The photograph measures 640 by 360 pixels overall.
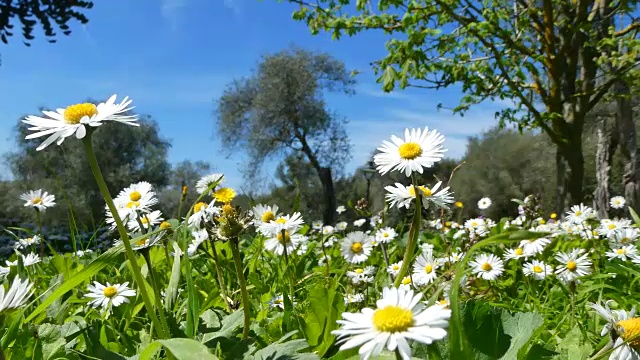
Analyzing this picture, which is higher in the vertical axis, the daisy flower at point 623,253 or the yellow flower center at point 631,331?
the yellow flower center at point 631,331

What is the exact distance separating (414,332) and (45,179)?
1611cm

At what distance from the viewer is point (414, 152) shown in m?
0.94

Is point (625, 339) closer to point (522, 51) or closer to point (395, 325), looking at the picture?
point (395, 325)

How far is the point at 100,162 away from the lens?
1633cm

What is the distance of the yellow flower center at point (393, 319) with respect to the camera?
54 cm

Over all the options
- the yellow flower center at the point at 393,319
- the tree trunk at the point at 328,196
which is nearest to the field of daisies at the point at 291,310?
the yellow flower center at the point at 393,319

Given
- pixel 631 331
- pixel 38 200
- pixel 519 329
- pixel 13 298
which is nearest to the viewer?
pixel 13 298

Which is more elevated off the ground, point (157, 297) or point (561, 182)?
point (561, 182)

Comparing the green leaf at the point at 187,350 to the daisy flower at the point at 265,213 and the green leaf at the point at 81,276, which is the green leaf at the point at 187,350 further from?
the daisy flower at the point at 265,213

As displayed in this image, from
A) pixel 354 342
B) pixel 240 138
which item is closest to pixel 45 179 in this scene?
pixel 240 138

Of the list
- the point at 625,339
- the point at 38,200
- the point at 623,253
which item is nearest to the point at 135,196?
the point at 625,339

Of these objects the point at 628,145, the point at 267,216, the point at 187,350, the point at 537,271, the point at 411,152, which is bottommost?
the point at 537,271

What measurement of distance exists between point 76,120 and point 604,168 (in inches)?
345

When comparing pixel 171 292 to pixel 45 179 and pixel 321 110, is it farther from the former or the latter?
pixel 321 110
